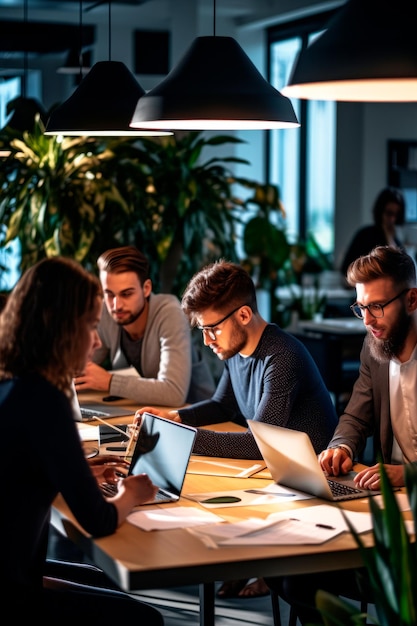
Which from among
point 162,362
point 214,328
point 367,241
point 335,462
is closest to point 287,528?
point 335,462

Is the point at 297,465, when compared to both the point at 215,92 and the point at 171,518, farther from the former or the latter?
the point at 215,92

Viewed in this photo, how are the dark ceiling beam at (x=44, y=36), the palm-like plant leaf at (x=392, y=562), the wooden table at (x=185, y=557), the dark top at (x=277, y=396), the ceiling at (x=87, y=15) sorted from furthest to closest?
the dark ceiling beam at (x=44, y=36) → the ceiling at (x=87, y=15) → the dark top at (x=277, y=396) → the wooden table at (x=185, y=557) → the palm-like plant leaf at (x=392, y=562)

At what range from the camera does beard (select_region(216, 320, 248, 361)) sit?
343 centimetres

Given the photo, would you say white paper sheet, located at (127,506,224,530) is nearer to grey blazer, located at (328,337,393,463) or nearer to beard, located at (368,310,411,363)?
grey blazer, located at (328,337,393,463)

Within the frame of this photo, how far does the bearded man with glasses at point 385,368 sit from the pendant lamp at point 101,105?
3.42 feet

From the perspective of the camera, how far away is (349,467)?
3.04 m

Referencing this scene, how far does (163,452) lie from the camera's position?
279 centimetres

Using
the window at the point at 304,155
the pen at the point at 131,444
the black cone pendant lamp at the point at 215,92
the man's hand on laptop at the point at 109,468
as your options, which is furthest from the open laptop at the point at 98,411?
the window at the point at 304,155

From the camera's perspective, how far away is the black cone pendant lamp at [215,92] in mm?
2854

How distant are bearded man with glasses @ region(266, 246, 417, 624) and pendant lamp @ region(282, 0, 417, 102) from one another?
1063 mm

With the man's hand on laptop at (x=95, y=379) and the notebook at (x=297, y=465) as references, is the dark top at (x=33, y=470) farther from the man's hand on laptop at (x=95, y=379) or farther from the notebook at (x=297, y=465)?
the man's hand on laptop at (x=95, y=379)

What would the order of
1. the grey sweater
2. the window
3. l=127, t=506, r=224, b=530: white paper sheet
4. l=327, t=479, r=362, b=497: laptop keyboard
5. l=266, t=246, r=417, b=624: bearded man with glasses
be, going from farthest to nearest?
the window, the grey sweater, l=266, t=246, r=417, b=624: bearded man with glasses, l=327, t=479, r=362, b=497: laptop keyboard, l=127, t=506, r=224, b=530: white paper sheet

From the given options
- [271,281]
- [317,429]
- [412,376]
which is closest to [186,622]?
[317,429]

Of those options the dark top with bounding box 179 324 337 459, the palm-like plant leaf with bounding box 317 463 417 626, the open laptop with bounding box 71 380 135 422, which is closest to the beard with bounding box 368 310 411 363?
the dark top with bounding box 179 324 337 459
